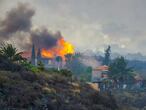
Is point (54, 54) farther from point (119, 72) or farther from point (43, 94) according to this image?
point (43, 94)

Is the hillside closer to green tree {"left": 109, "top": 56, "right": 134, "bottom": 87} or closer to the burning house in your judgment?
green tree {"left": 109, "top": 56, "right": 134, "bottom": 87}

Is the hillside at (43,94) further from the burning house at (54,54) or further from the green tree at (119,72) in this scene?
the burning house at (54,54)

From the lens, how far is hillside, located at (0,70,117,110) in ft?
62.7

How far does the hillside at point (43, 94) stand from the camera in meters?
19.1

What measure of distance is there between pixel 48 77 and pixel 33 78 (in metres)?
2.52

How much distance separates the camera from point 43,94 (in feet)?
71.5

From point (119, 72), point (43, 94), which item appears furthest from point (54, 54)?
point (43, 94)

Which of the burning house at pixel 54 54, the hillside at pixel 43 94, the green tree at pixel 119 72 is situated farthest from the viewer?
the burning house at pixel 54 54

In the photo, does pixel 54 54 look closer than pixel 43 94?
No

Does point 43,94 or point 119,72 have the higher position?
point 119,72

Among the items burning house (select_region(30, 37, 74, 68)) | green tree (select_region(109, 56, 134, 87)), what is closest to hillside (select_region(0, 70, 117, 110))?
green tree (select_region(109, 56, 134, 87))

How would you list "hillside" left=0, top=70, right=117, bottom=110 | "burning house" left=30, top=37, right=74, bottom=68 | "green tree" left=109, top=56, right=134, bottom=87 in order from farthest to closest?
"burning house" left=30, top=37, right=74, bottom=68 → "green tree" left=109, top=56, right=134, bottom=87 → "hillside" left=0, top=70, right=117, bottom=110

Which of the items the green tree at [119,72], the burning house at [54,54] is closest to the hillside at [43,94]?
the green tree at [119,72]

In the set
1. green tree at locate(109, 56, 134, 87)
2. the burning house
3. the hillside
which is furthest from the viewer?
the burning house
